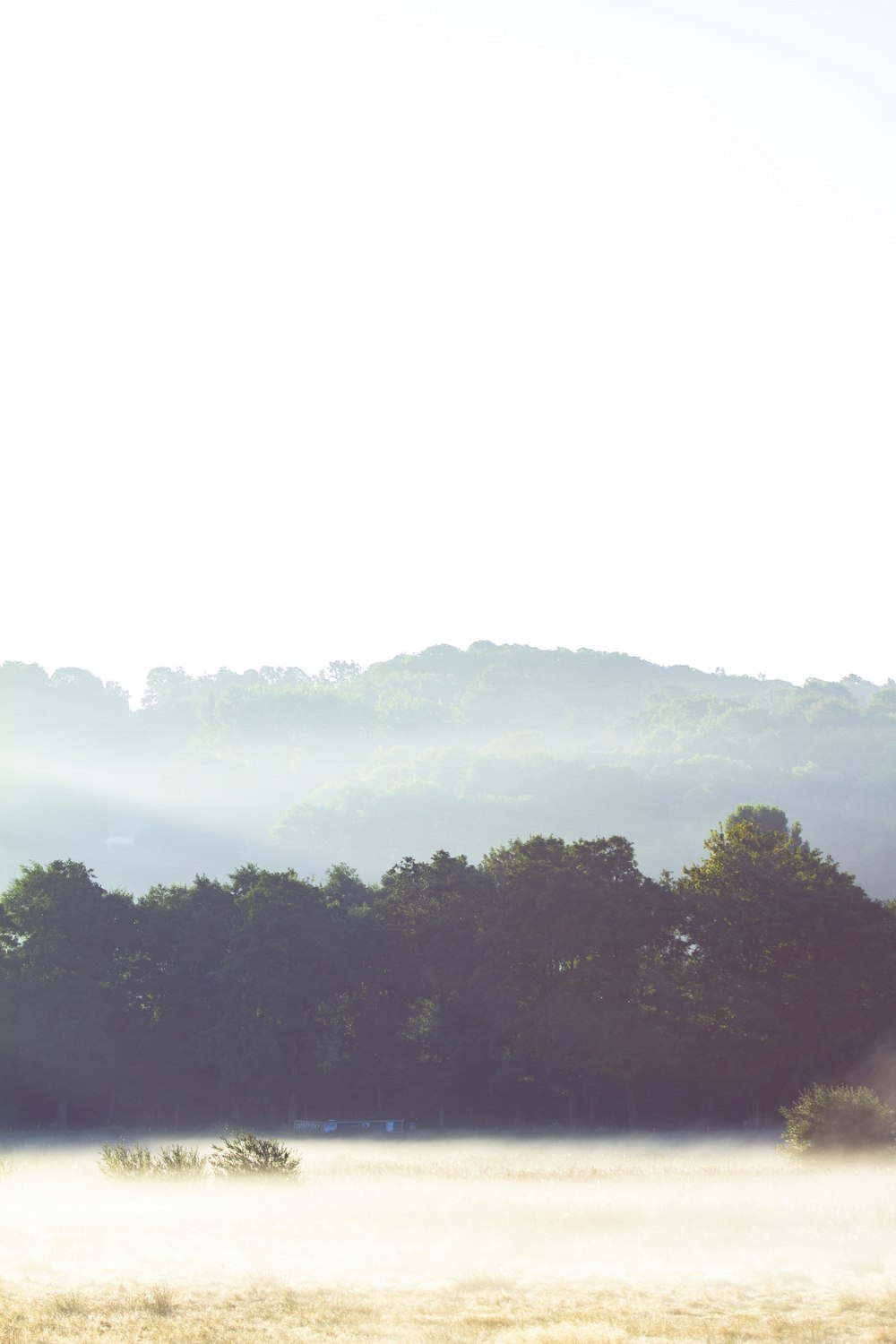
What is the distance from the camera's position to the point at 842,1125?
46156mm

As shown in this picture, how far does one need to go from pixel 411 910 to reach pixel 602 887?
49.8ft

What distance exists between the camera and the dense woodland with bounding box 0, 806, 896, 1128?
7481cm

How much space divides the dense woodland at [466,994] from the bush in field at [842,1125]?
25388mm

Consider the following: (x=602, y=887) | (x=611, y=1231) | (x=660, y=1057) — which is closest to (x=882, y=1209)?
(x=611, y=1231)

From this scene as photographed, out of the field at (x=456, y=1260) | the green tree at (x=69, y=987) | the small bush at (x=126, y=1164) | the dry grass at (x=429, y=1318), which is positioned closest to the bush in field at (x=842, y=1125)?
the field at (x=456, y=1260)

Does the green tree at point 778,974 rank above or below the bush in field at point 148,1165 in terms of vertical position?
above

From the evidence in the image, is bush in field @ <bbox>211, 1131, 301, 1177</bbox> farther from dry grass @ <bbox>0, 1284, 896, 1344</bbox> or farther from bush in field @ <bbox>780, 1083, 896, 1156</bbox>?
bush in field @ <bbox>780, 1083, 896, 1156</bbox>

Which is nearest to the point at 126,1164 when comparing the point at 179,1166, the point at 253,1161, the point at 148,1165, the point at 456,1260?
the point at 148,1165

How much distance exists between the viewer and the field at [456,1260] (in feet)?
87.9

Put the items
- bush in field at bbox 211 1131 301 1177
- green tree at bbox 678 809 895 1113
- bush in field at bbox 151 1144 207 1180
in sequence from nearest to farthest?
bush in field at bbox 151 1144 207 1180
bush in field at bbox 211 1131 301 1177
green tree at bbox 678 809 895 1113

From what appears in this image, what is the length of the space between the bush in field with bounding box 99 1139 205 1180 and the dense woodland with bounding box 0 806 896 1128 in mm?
33636

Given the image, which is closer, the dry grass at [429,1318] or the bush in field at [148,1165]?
the dry grass at [429,1318]

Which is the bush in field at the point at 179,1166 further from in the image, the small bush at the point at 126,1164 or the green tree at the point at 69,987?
the green tree at the point at 69,987

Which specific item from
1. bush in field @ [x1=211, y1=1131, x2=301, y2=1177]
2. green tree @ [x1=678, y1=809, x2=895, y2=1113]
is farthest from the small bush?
green tree @ [x1=678, y1=809, x2=895, y2=1113]
